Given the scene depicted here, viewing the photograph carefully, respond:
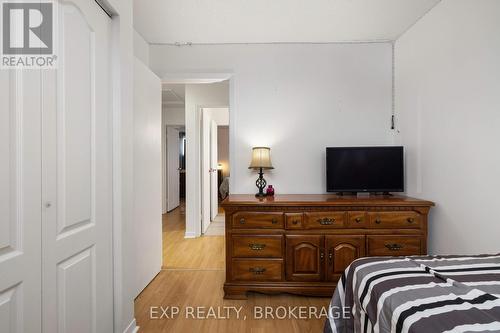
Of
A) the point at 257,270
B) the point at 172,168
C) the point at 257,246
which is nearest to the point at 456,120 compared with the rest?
the point at 257,246

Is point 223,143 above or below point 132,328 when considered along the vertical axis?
above

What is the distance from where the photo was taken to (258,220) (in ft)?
7.43

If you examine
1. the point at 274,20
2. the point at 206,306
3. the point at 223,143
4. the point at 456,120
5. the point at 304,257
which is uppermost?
the point at 274,20

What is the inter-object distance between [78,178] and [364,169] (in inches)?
93.0

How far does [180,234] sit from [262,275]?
240 centimetres

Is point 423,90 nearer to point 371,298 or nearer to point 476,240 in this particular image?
point 476,240

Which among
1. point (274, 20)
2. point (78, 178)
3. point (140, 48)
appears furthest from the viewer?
point (140, 48)

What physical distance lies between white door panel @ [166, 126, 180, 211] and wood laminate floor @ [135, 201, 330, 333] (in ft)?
11.4

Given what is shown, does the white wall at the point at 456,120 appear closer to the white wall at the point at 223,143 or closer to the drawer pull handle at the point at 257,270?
the drawer pull handle at the point at 257,270

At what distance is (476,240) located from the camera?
1.84 m

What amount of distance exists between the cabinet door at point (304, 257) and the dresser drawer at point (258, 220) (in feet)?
0.52

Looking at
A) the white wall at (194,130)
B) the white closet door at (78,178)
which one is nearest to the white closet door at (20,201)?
the white closet door at (78,178)

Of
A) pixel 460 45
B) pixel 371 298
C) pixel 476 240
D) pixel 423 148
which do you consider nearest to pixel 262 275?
pixel 371 298

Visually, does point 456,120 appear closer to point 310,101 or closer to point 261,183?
point 310,101
